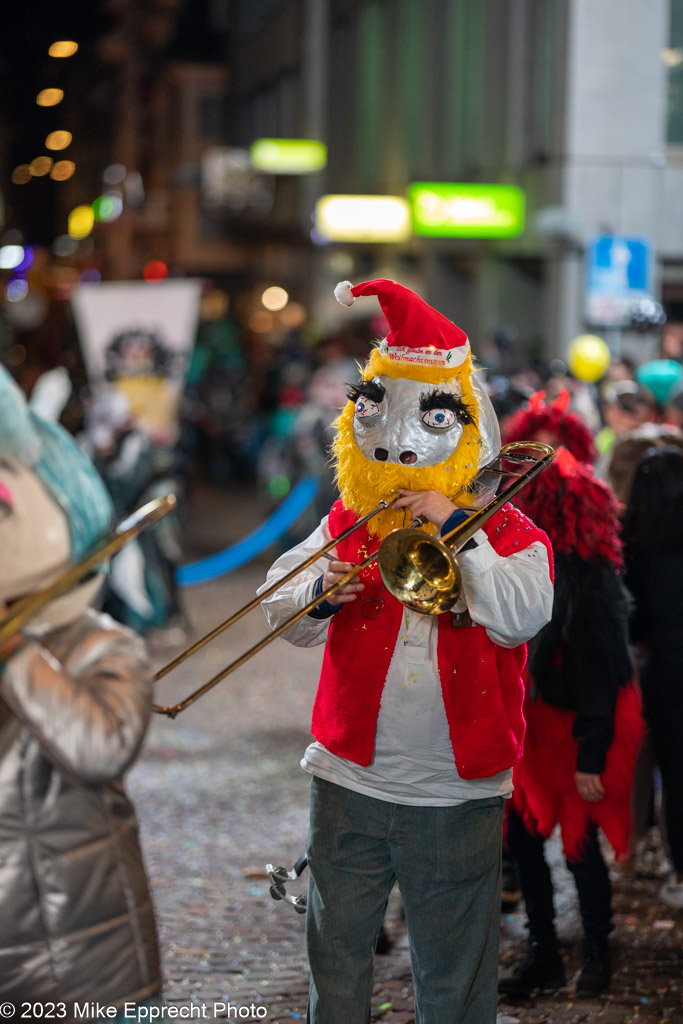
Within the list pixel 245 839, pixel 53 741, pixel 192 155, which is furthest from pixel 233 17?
pixel 53 741

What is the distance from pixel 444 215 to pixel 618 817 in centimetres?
1493

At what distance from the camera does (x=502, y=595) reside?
108 inches

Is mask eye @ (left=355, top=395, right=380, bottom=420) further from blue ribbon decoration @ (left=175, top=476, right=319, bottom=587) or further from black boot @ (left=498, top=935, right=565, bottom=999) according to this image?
blue ribbon decoration @ (left=175, top=476, right=319, bottom=587)

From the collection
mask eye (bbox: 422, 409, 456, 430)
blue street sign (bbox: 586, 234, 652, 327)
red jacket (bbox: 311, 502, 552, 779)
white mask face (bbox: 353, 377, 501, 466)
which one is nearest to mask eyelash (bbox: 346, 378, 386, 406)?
white mask face (bbox: 353, 377, 501, 466)

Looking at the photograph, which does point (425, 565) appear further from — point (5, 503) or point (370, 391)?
point (5, 503)

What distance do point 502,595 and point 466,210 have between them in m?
16.1

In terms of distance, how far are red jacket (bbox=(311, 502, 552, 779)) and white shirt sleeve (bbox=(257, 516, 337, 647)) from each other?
Answer: 0.24ft

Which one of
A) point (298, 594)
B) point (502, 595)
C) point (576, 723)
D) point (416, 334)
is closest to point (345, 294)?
point (416, 334)

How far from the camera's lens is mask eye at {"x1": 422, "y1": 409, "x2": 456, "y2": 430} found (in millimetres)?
2904

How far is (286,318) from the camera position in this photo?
34969 millimetres

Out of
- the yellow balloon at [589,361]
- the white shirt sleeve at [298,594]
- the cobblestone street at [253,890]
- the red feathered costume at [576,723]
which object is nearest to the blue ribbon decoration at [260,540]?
the cobblestone street at [253,890]

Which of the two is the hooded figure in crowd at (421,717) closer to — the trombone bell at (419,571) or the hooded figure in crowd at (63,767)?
the trombone bell at (419,571)

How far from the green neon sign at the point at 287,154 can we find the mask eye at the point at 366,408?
24889 mm

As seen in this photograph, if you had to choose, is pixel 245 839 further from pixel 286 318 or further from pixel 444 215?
pixel 286 318
